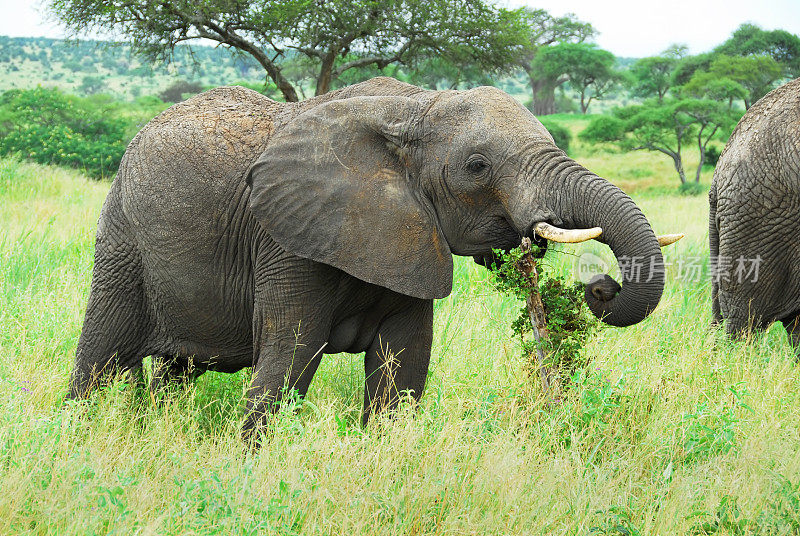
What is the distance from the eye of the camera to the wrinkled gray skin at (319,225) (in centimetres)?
367

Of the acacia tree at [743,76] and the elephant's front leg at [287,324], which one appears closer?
the elephant's front leg at [287,324]

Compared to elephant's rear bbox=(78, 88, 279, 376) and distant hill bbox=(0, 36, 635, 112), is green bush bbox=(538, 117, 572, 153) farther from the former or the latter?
distant hill bbox=(0, 36, 635, 112)

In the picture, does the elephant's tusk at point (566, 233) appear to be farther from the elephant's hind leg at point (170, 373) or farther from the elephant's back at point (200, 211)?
the elephant's hind leg at point (170, 373)

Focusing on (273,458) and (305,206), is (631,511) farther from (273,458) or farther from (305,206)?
(305,206)

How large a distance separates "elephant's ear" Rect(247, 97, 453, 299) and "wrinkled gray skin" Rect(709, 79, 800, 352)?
10.8 feet

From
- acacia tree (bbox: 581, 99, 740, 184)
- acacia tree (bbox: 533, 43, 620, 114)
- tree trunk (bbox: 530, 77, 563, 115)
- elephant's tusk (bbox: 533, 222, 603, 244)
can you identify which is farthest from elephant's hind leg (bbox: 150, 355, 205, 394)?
tree trunk (bbox: 530, 77, 563, 115)

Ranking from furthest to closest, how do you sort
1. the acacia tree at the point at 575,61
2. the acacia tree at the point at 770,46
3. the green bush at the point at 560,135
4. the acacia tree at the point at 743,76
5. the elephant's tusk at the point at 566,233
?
the acacia tree at the point at 575,61 → the acacia tree at the point at 770,46 → the green bush at the point at 560,135 → the acacia tree at the point at 743,76 → the elephant's tusk at the point at 566,233

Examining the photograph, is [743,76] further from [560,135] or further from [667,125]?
[560,135]

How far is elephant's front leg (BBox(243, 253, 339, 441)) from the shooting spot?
4.04 metres

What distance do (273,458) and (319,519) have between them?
0.53 meters

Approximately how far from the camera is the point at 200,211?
427 centimetres

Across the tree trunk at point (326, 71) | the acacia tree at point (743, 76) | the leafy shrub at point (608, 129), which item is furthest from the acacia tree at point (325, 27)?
the acacia tree at point (743, 76)

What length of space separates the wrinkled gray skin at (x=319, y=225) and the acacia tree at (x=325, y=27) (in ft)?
45.8

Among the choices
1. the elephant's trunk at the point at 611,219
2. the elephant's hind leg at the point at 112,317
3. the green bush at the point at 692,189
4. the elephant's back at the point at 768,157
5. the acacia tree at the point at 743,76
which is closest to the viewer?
the elephant's trunk at the point at 611,219
